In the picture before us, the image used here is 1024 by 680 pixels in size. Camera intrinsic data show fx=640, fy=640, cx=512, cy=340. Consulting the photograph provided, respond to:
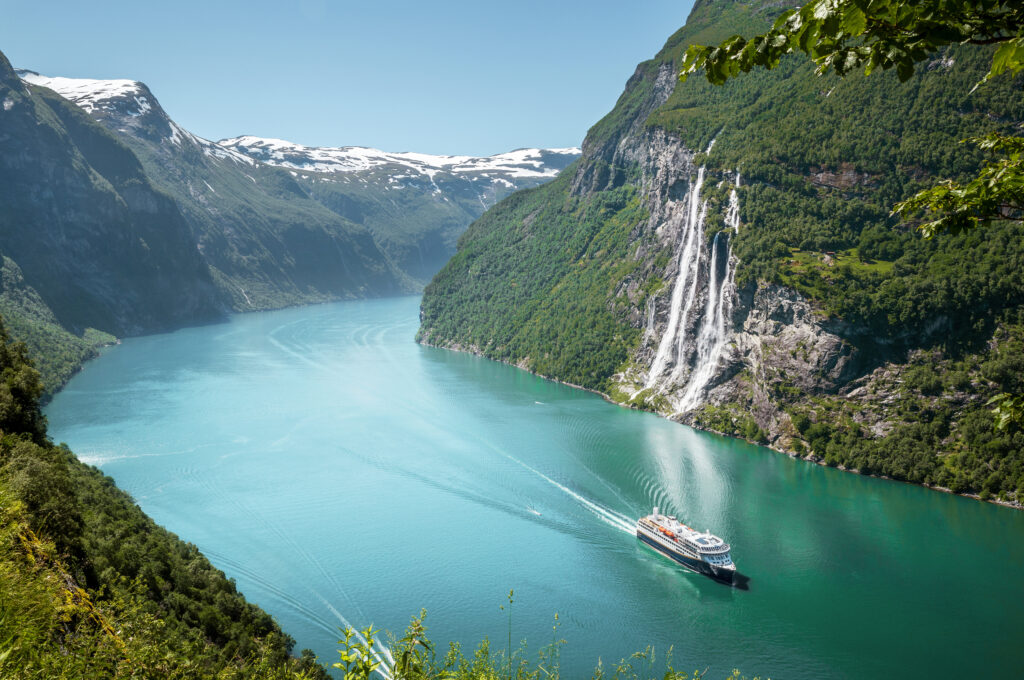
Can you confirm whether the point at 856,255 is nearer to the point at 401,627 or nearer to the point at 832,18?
the point at 401,627

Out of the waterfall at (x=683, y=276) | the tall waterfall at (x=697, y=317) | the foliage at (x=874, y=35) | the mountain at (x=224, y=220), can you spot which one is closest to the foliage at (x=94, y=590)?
→ the foliage at (x=874, y=35)

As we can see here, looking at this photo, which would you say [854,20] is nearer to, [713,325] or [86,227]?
[713,325]

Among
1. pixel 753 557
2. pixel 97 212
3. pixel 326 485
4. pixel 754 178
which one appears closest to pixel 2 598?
pixel 753 557

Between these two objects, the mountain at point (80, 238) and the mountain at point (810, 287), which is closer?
the mountain at point (810, 287)

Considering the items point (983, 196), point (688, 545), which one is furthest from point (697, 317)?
point (983, 196)

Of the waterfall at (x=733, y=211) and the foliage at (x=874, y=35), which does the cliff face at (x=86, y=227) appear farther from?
the foliage at (x=874, y=35)

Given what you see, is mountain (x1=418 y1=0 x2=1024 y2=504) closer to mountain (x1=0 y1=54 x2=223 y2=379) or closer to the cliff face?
mountain (x1=0 y1=54 x2=223 y2=379)

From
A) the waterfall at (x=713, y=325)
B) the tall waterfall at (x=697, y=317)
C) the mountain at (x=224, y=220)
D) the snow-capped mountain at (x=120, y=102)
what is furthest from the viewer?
the snow-capped mountain at (x=120, y=102)
